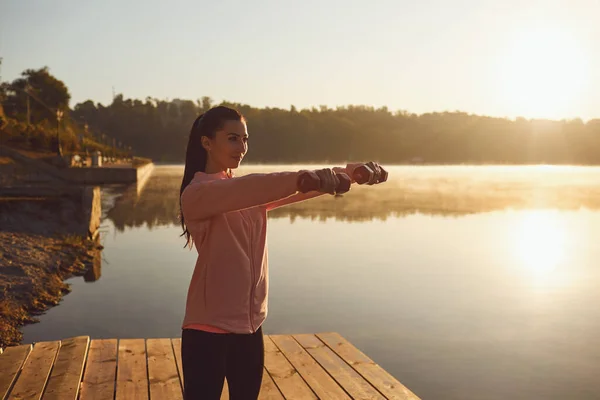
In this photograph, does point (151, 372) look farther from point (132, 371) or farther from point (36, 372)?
point (36, 372)

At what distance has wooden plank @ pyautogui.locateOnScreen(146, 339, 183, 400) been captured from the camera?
15.3ft

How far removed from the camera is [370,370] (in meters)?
5.23

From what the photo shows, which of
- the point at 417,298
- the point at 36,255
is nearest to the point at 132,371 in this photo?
the point at 417,298

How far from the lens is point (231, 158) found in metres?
2.76

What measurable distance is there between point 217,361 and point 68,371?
2.68 meters

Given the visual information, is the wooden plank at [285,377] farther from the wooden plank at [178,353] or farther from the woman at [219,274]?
the woman at [219,274]

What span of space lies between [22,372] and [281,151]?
15989 cm

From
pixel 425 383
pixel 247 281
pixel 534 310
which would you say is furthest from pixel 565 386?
pixel 247 281

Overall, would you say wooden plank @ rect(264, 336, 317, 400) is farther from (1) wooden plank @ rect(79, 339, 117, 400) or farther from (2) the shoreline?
(2) the shoreline

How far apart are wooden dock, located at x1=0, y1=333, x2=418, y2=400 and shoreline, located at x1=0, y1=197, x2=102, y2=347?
3438 mm

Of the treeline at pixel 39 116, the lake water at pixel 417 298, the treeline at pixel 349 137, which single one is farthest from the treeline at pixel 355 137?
the lake water at pixel 417 298

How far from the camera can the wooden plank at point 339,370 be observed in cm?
471

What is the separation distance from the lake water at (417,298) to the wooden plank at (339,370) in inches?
88.9

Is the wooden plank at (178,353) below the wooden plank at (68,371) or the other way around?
below
